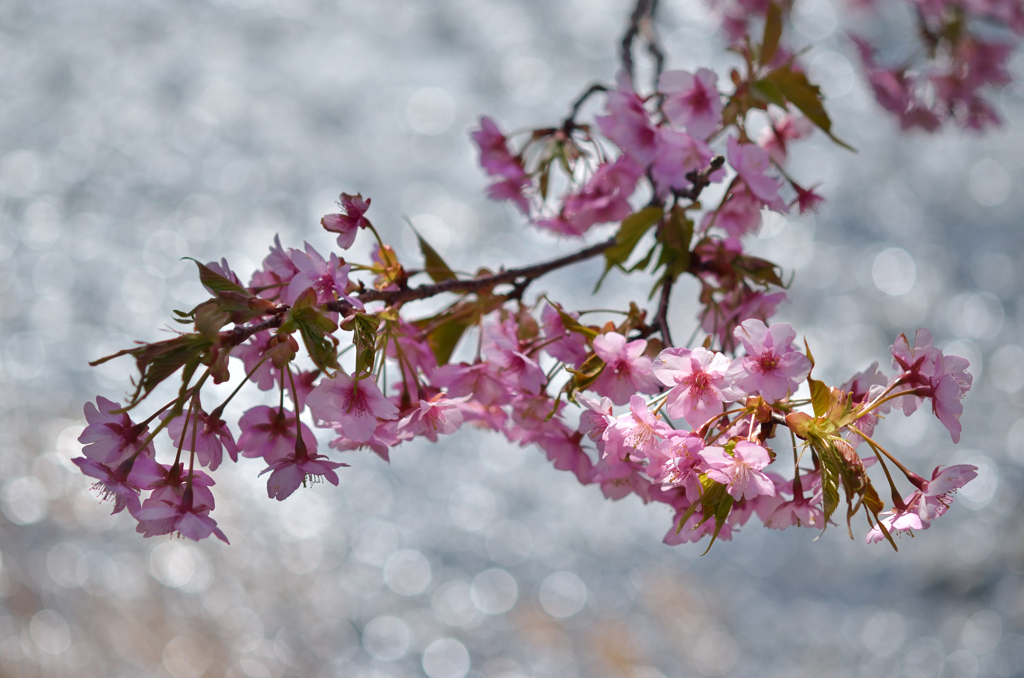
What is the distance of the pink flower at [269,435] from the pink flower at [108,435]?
0.07 m

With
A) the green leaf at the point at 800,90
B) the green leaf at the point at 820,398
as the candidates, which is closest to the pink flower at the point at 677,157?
the green leaf at the point at 800,90

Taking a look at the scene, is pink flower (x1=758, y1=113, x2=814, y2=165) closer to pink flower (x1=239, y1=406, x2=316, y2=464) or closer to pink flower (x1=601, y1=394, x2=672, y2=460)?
pink flower (x1=601, y1=394, x2=672, y2=460)

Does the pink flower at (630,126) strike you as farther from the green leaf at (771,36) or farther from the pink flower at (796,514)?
the pink flower at (796,514)

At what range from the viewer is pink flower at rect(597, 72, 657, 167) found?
653 mm

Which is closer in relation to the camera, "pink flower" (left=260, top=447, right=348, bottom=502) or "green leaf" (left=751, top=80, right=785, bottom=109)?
"pink flower" (left=260, top=447, right=348, bottom=502)

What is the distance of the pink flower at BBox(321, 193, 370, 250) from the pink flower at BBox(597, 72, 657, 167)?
23 centimetres

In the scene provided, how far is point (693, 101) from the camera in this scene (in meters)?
0.65

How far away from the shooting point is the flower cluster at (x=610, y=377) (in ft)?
1.55

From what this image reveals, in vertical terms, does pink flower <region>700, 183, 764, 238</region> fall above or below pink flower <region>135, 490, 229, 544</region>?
above

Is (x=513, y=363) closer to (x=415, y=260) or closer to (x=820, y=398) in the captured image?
(x=820, y=398)

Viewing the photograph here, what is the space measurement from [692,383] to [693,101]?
285 mm

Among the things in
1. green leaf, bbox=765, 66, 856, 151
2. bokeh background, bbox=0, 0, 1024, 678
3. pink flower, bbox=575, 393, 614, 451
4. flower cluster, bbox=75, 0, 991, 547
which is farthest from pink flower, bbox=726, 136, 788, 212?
bokeh background, bbox=0, 0, 1024, 678

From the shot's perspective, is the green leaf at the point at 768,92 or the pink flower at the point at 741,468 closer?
the pink flower at the point at 741,468

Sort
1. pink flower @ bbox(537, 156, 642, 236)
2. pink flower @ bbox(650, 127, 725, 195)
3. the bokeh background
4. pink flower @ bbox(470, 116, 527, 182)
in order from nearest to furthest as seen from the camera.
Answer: pink flower @ bbox(650, 127, 725, 195) < pink flower @ bbox(537, 156, 642, 236) < pink flower @ bbox(470, 116, 527, 182) < the bokeh background
